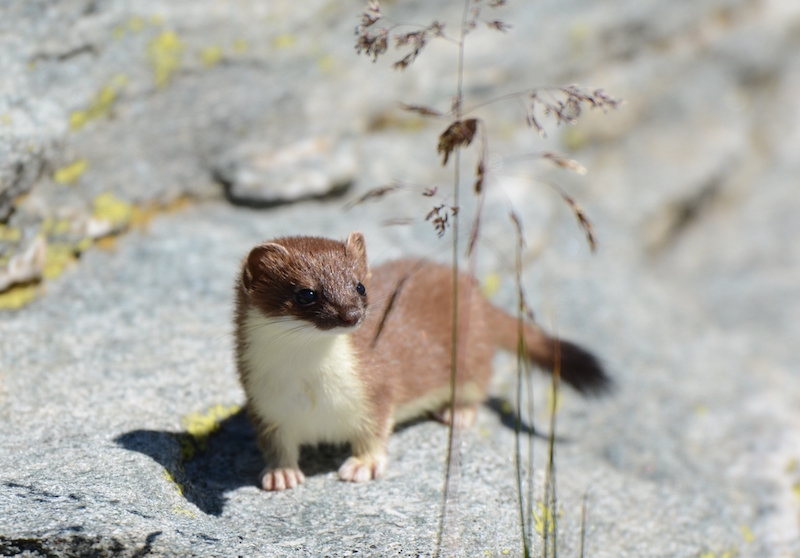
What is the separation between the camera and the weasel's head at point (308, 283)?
89.7 inches

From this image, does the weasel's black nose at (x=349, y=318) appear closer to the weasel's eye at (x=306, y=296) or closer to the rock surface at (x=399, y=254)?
the weasel's eye at (x=306, y=296)

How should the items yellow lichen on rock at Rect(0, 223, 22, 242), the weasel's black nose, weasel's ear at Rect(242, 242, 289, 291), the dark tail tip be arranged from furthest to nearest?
the dark tail tip → yellow lichen on rock at Rect(0, 223, 22, 242) → weasel's ear at Rect(242, 242, 289, 291) → the weasel's black nose

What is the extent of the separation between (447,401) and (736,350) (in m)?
2.00

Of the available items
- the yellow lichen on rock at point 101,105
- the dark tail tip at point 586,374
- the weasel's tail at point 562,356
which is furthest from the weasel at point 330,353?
the yellow lichen on rock at point 101,105

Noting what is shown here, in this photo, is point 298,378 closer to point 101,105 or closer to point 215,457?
point 215,457

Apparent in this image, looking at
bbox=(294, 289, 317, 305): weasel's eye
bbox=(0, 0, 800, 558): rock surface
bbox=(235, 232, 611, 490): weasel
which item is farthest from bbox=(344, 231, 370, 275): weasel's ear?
bbox=(0, 0, 800, 558): rock surface

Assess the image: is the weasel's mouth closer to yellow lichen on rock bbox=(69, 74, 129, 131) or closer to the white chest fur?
the white chest fur

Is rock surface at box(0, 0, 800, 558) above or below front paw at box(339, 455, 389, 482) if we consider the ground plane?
above

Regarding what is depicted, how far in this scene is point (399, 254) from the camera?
12.6 feet

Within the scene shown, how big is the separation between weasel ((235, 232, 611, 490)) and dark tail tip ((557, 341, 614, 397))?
591mm

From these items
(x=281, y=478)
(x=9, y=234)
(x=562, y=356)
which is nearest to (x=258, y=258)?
(x=281, y=478)

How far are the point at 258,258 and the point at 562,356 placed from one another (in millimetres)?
1442

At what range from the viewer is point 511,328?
11.1 ft

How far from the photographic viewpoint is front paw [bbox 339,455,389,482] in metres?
2.55
